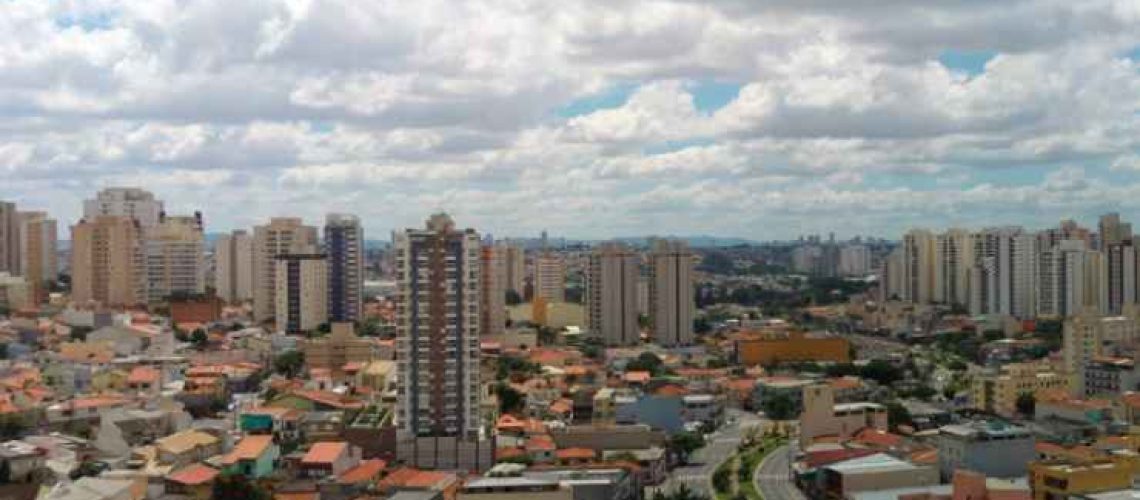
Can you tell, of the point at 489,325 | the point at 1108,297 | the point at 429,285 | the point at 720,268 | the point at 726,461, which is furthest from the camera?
the point at 720,268

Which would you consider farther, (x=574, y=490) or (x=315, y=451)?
(x=315, y=451)

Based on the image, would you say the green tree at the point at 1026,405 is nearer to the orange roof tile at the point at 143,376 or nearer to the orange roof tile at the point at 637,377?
the orange roof tile at the point at 637,377

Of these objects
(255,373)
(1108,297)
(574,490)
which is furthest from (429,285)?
(1108,297)

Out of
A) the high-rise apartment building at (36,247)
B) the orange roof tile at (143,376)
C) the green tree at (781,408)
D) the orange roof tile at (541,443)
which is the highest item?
the high-rise apartment building at (36,247)

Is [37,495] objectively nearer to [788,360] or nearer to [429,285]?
[429,285]

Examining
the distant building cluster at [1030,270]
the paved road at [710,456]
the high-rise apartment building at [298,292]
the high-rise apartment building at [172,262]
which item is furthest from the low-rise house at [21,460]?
the distant building cluster at [1030,270]
